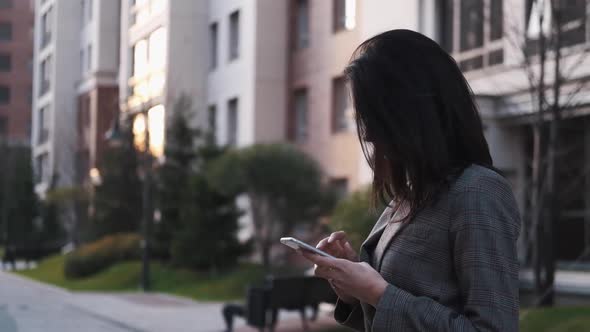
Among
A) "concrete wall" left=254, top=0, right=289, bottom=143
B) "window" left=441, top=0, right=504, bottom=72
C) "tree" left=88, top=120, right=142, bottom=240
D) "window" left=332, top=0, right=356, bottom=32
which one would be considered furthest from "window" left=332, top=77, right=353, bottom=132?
"tree" left=88, top=120, right=142, bottom=240

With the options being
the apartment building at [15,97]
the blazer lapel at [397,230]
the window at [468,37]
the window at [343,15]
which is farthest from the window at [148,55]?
the apartment building at [15,97]

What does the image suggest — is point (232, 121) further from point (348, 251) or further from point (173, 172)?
point (348, 251)

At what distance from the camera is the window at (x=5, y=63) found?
6525 centimetres

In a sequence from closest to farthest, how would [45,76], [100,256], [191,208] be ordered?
[45,76], [191,208], [100,256]

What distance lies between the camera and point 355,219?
1576cm

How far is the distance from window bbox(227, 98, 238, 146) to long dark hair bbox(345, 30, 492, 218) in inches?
1122

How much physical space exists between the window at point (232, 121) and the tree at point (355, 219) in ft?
45.7

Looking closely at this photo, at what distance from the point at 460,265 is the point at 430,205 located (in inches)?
5.9

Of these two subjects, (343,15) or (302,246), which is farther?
(343,15)

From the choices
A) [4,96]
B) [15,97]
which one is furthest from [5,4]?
[4,96]

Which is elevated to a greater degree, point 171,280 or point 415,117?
point 415,117

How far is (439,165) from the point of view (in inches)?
80.7

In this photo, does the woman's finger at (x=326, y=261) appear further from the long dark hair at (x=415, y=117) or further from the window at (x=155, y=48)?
the window at (x=155, y=48)

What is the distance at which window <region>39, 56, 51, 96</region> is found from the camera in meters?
11.7
